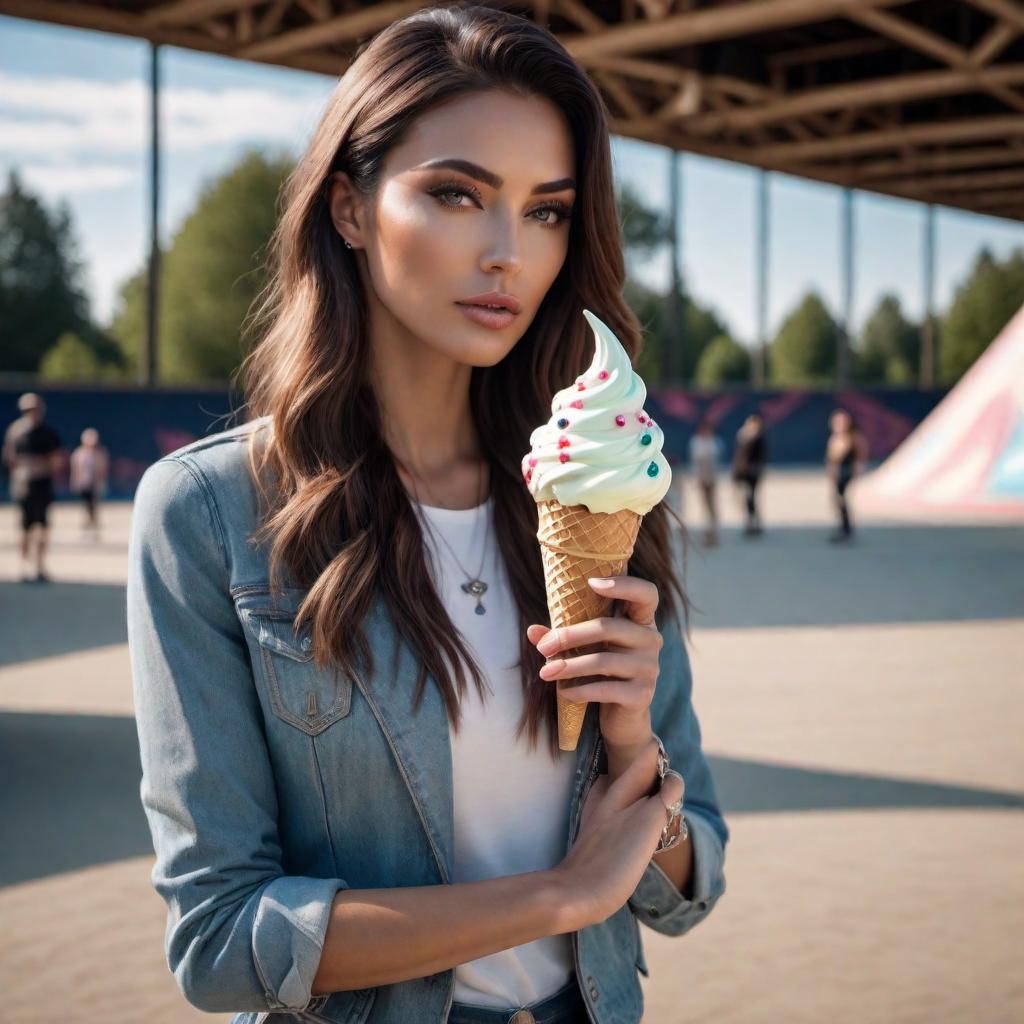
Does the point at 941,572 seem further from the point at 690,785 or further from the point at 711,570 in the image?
the point at 690,785

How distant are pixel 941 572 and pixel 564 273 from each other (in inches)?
473

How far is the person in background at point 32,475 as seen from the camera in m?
12.4

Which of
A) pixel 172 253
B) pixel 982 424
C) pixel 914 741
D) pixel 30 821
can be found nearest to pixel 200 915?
pixel 30 821

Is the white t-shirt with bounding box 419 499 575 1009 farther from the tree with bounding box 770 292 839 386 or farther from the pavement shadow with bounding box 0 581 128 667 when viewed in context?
the tree with bounding box 770 292 839 386

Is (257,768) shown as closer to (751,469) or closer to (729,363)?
(751,469)

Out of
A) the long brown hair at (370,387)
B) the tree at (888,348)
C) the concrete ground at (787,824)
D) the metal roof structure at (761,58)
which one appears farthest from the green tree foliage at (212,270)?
the long brown hair at (370,387)

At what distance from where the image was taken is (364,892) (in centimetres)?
151

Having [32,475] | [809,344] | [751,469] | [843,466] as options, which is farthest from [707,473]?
[809,344]

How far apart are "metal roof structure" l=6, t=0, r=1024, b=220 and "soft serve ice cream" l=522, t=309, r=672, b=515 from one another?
17426 millimetres

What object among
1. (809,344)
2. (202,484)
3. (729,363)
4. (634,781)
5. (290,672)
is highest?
(809,344)

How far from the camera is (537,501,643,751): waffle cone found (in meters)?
1.71

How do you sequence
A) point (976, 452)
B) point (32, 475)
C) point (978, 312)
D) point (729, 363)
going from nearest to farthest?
point (32, 475) < point (976, 452) < point (978, 312) < point (729, 363)

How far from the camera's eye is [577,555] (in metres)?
1.71

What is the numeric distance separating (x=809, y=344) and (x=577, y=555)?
6300cm
